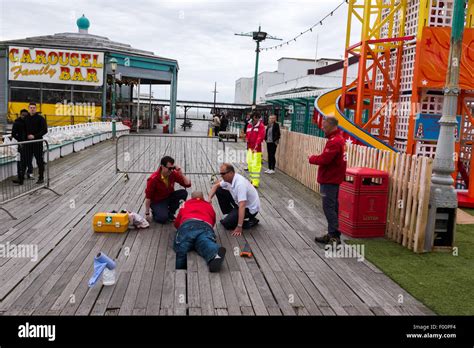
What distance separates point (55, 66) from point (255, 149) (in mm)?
25117

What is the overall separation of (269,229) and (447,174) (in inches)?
118

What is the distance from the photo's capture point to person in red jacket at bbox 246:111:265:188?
11776 millimetres

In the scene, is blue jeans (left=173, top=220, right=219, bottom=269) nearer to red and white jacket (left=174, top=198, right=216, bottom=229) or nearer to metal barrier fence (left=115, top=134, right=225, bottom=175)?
red and white jacket (left=174, top=198, right=216, bottom=229)

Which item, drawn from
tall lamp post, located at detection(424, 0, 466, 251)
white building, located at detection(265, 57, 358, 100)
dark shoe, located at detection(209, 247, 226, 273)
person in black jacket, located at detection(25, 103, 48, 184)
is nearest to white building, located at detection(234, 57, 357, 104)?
white building, located at detection(265, 57, 358, 100)

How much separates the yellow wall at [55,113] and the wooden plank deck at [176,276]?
23.4 m

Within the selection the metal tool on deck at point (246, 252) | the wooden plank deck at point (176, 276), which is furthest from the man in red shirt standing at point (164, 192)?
the metal tool on deck at point (246, 252)

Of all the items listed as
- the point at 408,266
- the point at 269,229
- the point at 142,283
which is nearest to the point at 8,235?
the point at 142,283

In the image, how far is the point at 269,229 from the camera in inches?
309

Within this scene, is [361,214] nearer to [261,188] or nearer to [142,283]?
[142,283]

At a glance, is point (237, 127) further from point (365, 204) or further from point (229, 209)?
point (365, 204)

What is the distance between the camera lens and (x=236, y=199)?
7.28m

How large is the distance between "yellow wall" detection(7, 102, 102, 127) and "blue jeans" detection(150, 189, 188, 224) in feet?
80.4

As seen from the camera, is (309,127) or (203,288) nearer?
(203,288)
